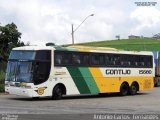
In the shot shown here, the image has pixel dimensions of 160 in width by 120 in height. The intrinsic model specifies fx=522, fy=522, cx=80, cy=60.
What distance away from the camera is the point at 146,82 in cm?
3628

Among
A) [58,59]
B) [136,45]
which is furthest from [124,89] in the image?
[136,45]

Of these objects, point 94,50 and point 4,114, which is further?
point 94,50

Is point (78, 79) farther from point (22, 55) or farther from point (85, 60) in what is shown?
point (22, 55)

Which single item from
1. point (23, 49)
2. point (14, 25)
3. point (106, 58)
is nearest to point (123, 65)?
point (106, 58)

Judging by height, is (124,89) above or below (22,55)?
below

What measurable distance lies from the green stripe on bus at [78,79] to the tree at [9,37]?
24059mm

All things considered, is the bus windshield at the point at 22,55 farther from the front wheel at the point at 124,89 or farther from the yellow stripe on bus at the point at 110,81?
the front wheel at the point at 124,89

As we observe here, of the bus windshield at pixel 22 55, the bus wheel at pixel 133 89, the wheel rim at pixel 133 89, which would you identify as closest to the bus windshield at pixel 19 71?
the bus windshield at pixel 22 55

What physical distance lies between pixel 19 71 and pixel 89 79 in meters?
→ 4.87

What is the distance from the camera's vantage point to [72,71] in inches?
1174

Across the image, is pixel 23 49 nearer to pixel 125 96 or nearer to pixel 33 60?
pixel 33 60

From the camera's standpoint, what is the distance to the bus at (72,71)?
27.9 metres

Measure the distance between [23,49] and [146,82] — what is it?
11.0 meters

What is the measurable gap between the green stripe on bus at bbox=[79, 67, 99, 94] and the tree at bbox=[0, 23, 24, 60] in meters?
23.5
